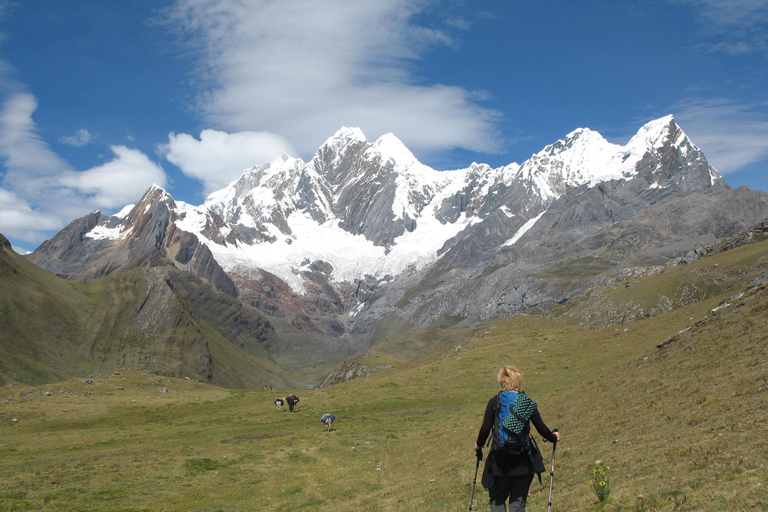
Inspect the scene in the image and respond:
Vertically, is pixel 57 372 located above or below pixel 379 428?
above

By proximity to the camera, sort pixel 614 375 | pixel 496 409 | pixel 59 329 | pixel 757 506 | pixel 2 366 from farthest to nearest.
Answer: pixel 59 329, pixel 2 366, pixel 614 375, pixel 496 409, pixel 757 506

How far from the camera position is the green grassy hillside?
59.9ft

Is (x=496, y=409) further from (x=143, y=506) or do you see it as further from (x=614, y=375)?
(x=614, y=375)

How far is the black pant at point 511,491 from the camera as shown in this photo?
13.8m

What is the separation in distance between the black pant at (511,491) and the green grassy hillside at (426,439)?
3557 mm

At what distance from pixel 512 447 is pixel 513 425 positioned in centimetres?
57

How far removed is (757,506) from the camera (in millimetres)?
12766

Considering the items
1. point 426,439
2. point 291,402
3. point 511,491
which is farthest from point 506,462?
point 291,402

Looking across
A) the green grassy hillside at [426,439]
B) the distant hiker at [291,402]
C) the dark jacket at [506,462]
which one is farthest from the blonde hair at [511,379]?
the distant hiker at [291,402]

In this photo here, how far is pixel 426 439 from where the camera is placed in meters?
35.9

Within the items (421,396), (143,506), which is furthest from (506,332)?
(143,506)

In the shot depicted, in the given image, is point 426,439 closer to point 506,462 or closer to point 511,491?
point 511,491

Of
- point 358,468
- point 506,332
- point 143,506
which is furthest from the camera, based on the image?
point 506,332

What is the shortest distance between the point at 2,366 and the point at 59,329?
35.5 metres
